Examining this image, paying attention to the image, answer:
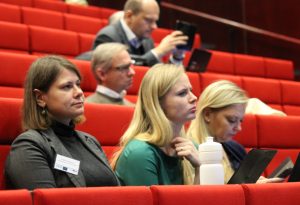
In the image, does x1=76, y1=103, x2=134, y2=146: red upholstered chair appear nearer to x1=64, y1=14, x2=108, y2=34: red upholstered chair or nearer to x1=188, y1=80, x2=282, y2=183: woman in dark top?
x1=188, y1=80, x2=282, y2=183: woman in dark top

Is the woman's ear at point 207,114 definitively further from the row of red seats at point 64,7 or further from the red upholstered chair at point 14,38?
the row of red seats at point 64,7

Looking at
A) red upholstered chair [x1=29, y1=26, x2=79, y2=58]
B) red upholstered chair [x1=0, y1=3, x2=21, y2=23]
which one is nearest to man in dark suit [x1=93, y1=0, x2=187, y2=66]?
red upholstered chair [x1=29, y1=26, x2=79, y2=58]

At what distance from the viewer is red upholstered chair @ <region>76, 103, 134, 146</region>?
1.06 m

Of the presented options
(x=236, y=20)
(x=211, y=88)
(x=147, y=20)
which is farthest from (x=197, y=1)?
(x=211, y=88)

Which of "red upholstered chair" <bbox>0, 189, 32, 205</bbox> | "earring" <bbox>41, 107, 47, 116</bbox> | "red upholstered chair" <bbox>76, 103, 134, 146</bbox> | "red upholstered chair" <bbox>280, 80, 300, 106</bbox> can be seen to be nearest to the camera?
"red upholstered chair" <bbox>0, 189, 32, 205</bbox>

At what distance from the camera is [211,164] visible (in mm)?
837

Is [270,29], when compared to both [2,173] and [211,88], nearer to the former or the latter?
[211,88]

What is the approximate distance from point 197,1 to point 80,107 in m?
2.09

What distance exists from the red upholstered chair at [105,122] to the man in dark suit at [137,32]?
0.52 metres

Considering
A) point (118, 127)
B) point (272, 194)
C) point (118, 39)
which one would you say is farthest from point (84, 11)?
point (272, 194)

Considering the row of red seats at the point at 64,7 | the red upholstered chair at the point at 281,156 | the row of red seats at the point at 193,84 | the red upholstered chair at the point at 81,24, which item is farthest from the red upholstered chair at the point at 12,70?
the row of red seats at the point at 64,7

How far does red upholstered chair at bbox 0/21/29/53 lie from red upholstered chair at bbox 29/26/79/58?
0.07ft

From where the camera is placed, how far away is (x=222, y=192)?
2.13ft

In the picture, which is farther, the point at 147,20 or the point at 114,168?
the point at 147,20
